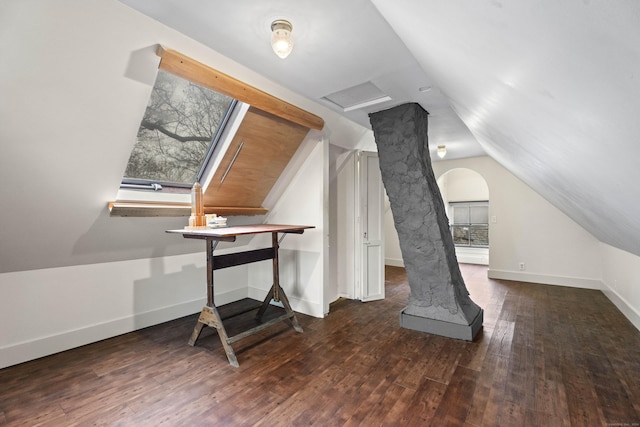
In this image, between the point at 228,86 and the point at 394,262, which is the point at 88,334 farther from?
the point at 394,262

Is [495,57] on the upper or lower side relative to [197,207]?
upper

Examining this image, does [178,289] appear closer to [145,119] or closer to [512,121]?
[145,119]

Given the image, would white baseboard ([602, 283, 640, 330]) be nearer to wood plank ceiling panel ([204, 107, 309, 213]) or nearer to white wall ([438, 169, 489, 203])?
white wall ([438, 169, 489, 203])

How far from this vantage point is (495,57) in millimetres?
1105

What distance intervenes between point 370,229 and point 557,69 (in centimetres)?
341

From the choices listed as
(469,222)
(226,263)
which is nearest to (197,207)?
(226,263)

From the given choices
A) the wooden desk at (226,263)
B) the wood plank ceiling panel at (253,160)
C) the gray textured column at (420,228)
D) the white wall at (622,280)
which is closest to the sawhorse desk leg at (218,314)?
the wooden desk at (226,263)

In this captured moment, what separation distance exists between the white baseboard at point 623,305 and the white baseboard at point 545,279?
0.76 ft

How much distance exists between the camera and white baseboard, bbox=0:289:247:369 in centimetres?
238

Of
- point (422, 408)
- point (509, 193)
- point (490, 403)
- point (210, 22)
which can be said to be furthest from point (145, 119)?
point (509, 193)

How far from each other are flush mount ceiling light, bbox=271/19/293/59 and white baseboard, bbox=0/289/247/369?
302cm

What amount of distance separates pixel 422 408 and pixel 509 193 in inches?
189

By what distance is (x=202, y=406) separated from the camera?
6.06 ft

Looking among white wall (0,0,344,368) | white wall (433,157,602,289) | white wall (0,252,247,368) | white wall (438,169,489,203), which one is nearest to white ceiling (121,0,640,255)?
white wall (0,0,344,368)
